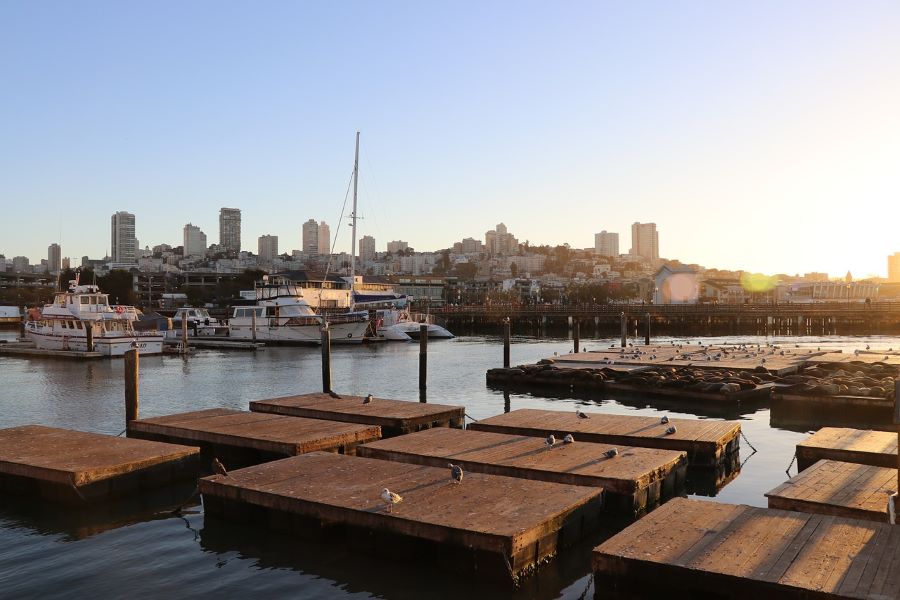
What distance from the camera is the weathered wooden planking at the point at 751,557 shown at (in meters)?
6.54

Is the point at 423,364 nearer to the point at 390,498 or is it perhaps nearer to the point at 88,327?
the point at 390,498

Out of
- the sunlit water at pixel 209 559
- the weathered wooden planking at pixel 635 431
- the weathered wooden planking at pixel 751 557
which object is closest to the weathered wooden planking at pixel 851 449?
the sunlit water at pixel 209 559

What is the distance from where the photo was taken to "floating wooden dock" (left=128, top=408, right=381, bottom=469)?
44.0ft

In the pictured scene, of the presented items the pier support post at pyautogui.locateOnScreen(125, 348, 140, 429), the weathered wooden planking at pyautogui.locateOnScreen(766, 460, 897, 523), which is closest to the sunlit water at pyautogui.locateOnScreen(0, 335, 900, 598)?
the weathered wooden planking at pyautogui.locateOnScreen(766, 460, 897, 523)

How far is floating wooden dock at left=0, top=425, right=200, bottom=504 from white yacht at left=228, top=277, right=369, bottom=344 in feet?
128

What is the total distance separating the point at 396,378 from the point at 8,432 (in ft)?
60.3

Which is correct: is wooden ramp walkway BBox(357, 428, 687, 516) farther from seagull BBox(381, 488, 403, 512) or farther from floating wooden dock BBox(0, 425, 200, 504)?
floating wooden dock BBox(0, 425, 200, 504)

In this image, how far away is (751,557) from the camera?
7094mm

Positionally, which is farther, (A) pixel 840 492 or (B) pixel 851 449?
(B) pixel 851 449

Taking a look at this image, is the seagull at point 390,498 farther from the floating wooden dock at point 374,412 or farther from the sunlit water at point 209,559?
the floating wooden dock at point 374,412

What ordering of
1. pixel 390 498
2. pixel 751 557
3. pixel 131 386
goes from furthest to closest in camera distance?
pixel 131 386
pixel 390 498
pixel 751 557

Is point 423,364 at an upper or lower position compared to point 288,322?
lower

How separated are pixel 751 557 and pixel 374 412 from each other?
10.8m

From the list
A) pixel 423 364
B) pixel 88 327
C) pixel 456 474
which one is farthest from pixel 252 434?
pixel 88 327
